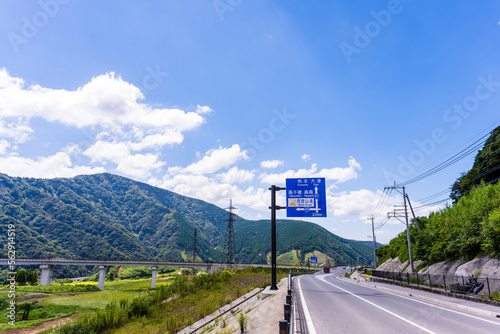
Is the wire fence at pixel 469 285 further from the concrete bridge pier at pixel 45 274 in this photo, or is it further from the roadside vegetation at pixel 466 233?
the concrete bridge pier at pixel 45 274

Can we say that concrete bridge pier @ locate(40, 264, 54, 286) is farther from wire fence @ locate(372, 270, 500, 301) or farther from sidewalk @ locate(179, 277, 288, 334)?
wire fence @ locate(372, 270, 500, 301)

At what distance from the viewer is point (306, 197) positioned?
1939cm

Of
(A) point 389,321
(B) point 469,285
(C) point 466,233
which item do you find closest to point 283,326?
(A) point 389,321

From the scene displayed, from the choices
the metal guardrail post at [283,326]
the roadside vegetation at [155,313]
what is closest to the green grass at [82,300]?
the roadside vegetation at [155,313]

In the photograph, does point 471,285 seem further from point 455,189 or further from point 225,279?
point 455,189

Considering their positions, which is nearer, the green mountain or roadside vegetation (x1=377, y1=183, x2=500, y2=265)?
roadside vegetation (x1=377, y1=183, x2=500, y2=265)

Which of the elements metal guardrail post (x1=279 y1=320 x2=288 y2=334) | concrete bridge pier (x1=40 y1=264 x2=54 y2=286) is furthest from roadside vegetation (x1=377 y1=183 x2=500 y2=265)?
concrete bridge pier (x1=40 y1=264 x2=54 y2=286)

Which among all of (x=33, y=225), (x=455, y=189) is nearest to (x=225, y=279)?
(x=455, y=189)

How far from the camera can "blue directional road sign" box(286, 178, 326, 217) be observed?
62.7 feet

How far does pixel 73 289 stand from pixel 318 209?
184 feet

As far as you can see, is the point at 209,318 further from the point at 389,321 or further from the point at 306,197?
the point at 306,197

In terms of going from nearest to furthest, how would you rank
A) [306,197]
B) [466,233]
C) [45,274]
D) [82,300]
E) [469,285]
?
1. [469,285]
2. [306,197]
3. [466,233]
4. [82,300]
5. [45,274]

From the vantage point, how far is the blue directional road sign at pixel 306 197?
19.1 m

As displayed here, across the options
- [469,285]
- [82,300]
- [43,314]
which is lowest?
[82,300]
